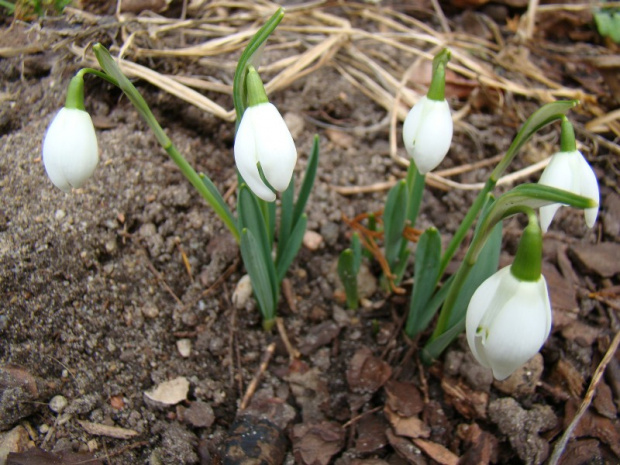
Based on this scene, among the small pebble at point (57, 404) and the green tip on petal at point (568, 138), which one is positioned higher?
the green tip on petal at point (568, 138)

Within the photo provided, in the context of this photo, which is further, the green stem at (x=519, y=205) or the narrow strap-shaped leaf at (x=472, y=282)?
the narrow strap-shaped leaf at (x=472, y=282)

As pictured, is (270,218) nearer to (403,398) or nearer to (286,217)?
(286,217)

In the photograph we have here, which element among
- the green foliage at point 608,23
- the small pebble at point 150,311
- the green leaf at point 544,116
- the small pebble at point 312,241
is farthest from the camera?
the green foliage at point 608,23

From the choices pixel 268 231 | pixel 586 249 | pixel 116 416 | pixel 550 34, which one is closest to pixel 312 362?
pixel 268 231

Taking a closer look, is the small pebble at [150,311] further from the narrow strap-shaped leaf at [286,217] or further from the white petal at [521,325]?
the white petal at [521,325]

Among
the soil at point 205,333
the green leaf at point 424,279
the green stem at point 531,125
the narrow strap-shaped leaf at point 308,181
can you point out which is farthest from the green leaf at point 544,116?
the soil at point 205,333

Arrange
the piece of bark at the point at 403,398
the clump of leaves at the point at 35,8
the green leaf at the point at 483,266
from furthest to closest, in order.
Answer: the clump of leaves at the point at 35,8 < the piece of bark at the point at 403,398 < the green leaf at the point at 483,266

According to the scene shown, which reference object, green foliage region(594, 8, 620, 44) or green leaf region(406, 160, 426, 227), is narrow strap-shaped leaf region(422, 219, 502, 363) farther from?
green foliage region(594, 8, 620, 44)

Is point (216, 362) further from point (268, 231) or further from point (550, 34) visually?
point (550, 34)
